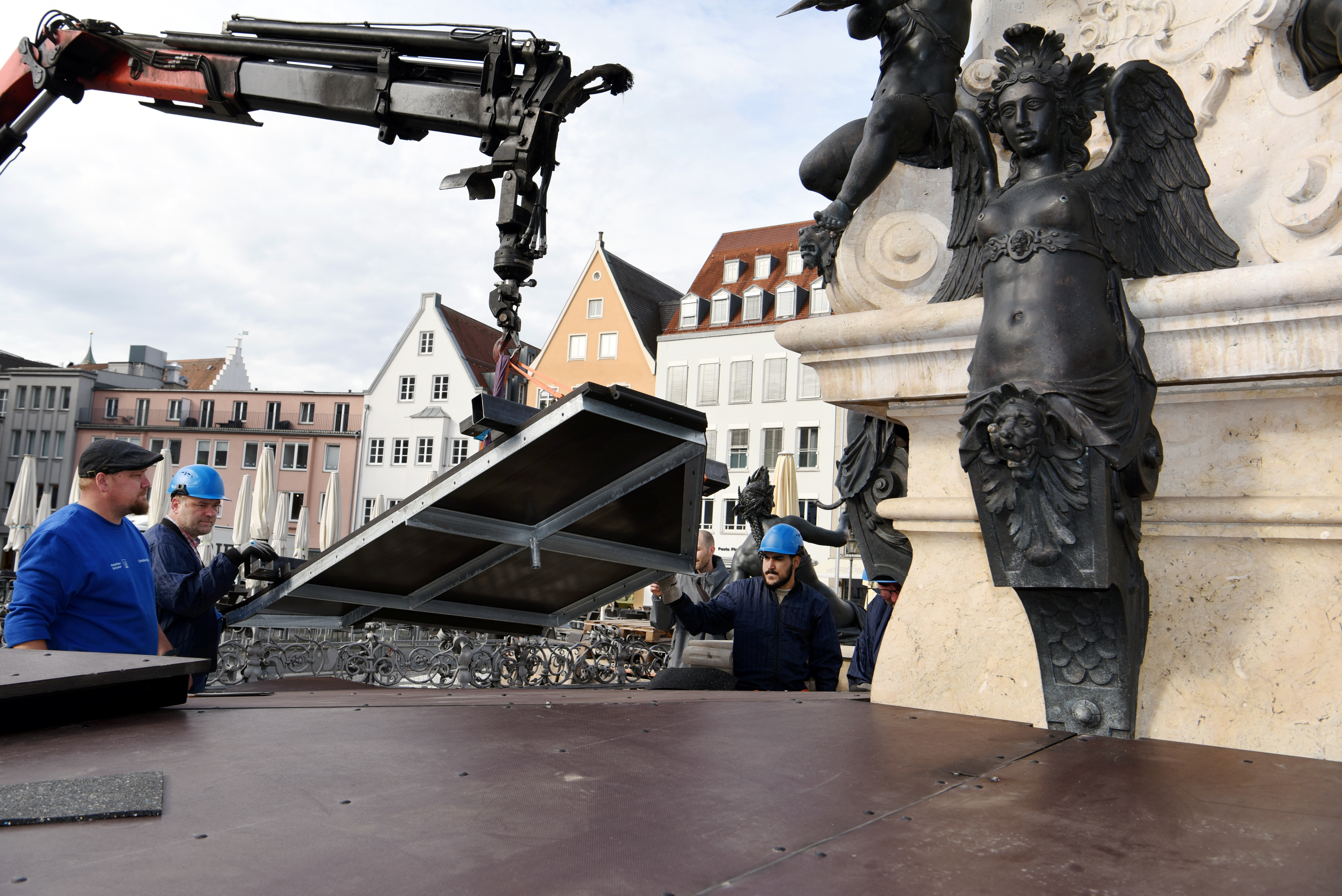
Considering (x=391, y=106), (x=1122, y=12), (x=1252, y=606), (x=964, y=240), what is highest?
(x=391, y=106)

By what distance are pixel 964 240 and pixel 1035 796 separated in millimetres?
1665

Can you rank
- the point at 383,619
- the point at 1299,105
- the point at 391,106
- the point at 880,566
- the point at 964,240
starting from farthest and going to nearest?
1. the point at 391,106
2. the point at 383,619
3. the point at 880,566
4. the point at 964,240
5. the point at 1299,105

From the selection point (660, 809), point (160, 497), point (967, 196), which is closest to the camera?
point (660, 809)

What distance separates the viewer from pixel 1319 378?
2309 mm

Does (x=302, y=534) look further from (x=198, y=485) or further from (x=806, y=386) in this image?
(x=198, y=485)

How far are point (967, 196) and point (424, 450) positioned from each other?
3902cm

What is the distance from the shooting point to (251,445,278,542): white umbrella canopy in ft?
56.0

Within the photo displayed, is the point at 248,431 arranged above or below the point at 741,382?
below

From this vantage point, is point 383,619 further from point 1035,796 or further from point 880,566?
point 1035,796

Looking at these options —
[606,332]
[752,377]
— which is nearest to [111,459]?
[752,377]

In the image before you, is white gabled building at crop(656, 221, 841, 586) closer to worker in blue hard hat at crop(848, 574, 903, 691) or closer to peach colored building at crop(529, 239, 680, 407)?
peach colored building at crop(529, 239, 680, 407)

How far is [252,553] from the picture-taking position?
164 inches

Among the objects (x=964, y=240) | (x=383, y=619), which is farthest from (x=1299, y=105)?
(x=383, y=619)

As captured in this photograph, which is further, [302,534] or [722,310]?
[722,310]
